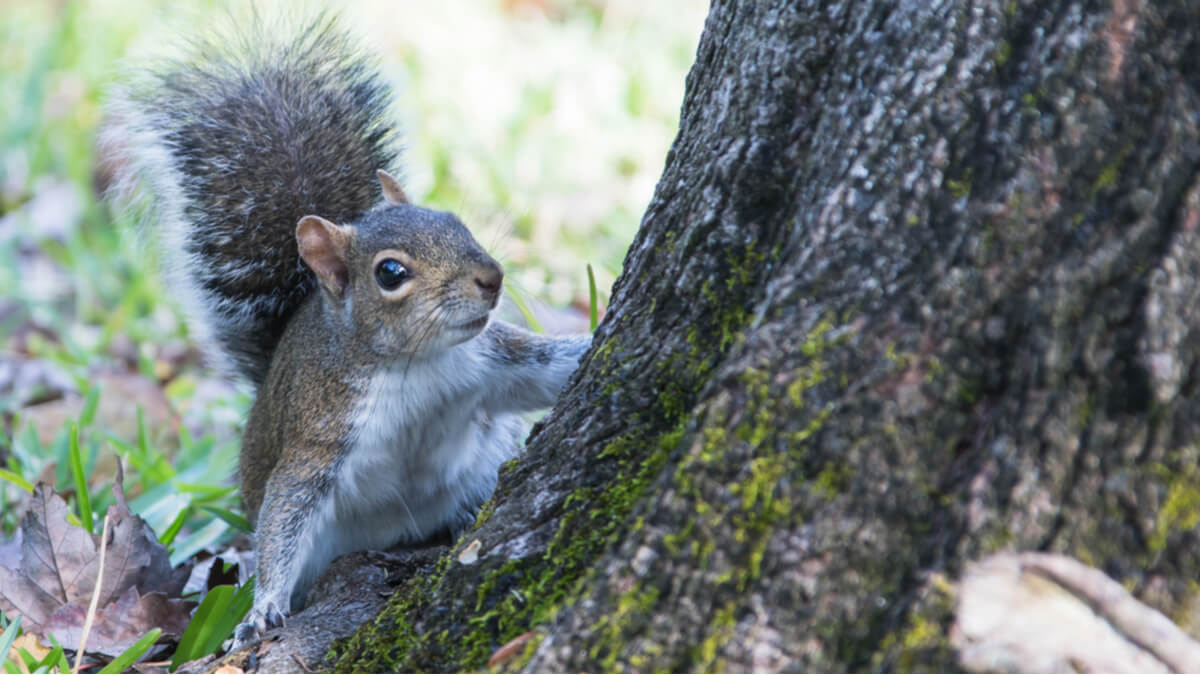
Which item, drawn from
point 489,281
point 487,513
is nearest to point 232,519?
point 489,281

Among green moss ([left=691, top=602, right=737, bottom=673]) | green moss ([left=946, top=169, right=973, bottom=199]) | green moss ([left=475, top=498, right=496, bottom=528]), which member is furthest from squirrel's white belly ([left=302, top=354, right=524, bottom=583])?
green moss ([left=946, top=169, right=973, bottom=199])

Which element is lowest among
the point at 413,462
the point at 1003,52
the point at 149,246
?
the point at 413,462

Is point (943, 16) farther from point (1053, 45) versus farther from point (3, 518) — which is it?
point (3, 518)

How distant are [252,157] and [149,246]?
1.62 feet

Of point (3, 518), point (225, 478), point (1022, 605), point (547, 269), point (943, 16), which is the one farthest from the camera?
point (547, 269)

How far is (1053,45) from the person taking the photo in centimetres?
125

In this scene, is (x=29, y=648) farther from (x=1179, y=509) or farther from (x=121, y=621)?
(x=1179, y=509)

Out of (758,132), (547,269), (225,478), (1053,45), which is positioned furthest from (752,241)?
(547,269)

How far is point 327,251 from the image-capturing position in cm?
235

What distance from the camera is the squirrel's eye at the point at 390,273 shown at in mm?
2250

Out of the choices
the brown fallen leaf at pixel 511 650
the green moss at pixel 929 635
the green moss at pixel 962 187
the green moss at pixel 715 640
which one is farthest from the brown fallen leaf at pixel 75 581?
the green moss at pixel 962 187

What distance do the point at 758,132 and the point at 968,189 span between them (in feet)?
1.01

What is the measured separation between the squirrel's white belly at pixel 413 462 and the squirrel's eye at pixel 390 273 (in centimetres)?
17

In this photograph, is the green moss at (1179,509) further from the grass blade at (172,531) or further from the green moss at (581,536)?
the grass blade at (172,531)
